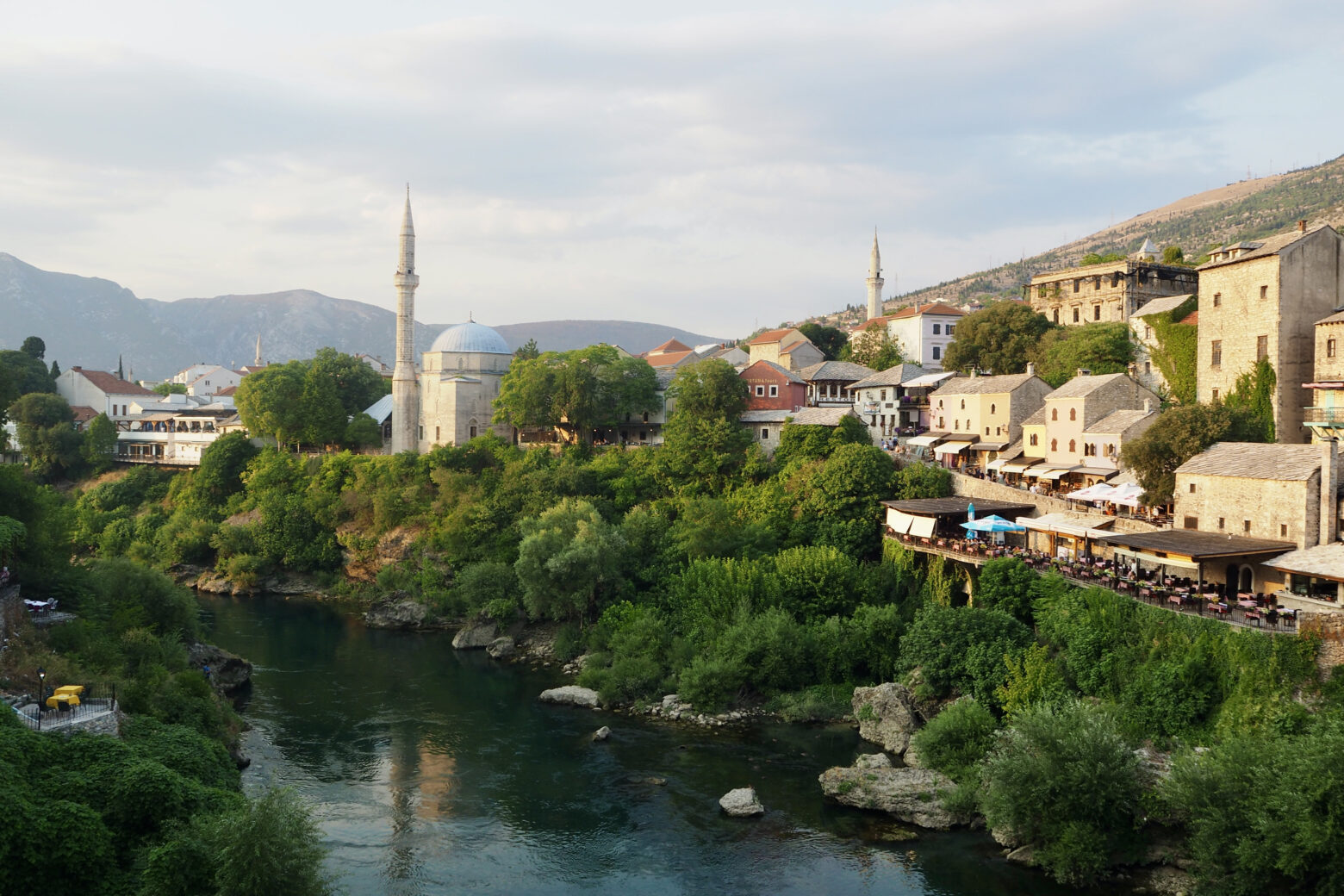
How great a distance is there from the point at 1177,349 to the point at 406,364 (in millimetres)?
43475

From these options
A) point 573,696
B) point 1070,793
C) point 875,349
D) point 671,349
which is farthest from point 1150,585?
point 671,349

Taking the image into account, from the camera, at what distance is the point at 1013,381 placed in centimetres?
4366

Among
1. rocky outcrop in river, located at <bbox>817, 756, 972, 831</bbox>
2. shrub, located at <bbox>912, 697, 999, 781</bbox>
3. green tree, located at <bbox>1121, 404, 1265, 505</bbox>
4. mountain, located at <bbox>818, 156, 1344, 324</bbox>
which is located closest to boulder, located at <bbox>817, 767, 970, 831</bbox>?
rocky outcrop in river, located at <bbox>817, 756, 972, 831</bbox>

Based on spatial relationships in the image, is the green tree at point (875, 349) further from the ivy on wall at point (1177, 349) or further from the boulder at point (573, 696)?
the boulder at point (573, 696)

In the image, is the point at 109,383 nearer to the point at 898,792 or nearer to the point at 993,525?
the point at 993,525

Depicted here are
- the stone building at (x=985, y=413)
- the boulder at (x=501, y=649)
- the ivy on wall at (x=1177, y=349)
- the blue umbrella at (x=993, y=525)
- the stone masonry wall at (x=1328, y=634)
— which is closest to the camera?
the stone masonry wall at (x=1328, y=634)

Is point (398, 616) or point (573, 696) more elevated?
point (398, 616)

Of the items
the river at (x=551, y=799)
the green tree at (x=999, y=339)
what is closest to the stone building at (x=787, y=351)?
the green tree at (x=999, y=339)

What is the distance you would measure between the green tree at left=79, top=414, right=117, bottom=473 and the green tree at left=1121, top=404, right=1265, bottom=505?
219 feet

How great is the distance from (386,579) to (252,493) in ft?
52.2

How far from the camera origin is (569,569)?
126 ft

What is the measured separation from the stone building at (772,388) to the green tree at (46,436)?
48940mm

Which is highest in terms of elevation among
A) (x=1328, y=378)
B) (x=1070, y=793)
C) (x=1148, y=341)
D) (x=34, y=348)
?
(x=34, y=348)

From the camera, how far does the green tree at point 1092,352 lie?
44.6 metres
